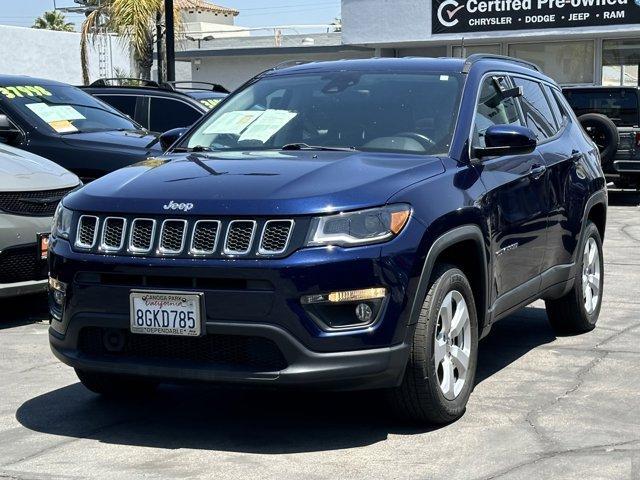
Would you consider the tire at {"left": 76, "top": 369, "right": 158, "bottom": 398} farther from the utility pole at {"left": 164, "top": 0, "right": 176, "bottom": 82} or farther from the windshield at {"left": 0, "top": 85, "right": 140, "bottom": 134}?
the utility pole at {"left": 164, "top": 0, "right": 176, "bottom": 82}

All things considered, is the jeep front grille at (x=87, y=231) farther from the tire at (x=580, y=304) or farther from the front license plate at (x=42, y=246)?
the tire at (x=580, y=304)

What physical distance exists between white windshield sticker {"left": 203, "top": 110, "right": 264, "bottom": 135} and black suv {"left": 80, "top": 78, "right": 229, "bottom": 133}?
262 inches

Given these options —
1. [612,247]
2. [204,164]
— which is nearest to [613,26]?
[612,247]

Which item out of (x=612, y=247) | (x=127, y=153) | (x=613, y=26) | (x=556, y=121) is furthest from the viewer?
(x=613, y=26)

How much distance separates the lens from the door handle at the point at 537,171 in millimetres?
6395

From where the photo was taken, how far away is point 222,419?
553 centimetres

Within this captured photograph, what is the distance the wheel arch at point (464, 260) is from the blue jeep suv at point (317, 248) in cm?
1

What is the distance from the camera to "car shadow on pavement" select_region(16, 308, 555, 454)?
512 cm

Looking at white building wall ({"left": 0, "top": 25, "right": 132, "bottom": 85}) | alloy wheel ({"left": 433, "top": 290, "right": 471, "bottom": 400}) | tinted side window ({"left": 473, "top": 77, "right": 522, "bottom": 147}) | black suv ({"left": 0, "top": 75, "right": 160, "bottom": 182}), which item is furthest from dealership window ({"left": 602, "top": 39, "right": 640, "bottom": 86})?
alloy wheel ({"left": 433, "top": 290, "right": 471, "bottom": 400})

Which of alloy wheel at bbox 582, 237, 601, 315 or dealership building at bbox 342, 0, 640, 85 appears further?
dealership building at bbox 342, 0, 640, 85

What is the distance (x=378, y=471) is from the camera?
15.2 ft

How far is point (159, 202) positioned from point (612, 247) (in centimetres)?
854

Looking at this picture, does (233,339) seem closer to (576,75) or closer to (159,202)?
(159,202)

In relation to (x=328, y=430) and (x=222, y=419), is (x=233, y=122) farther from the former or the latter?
(x=328, y=430)
